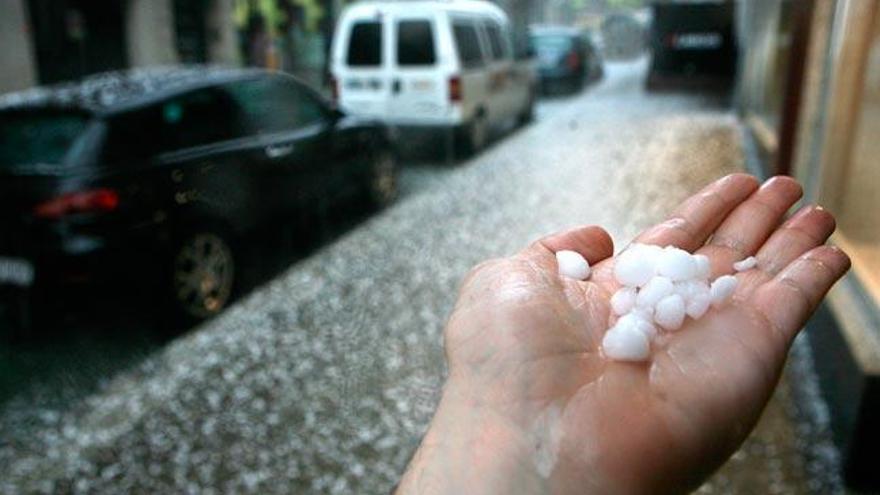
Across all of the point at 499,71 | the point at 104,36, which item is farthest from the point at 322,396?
the point at 104,36

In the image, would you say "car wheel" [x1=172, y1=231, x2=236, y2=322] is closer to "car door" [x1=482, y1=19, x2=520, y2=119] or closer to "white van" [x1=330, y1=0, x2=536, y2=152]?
"white van" [x1=330, y1=0, x2=536, y2=152]

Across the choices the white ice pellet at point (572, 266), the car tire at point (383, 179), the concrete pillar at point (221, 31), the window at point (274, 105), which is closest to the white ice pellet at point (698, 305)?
the white ice pellet at point (572, 266)

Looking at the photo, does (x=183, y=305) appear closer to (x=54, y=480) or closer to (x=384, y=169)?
(x=54, y=480)

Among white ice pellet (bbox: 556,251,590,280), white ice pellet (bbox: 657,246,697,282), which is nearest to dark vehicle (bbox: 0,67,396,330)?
white ice pellet (bbox: 556,251,590,280)

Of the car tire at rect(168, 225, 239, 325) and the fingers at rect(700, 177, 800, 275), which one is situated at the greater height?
the fingers at rect(700, 177, 800, 275)

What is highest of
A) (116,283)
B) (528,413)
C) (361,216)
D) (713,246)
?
(713,246)

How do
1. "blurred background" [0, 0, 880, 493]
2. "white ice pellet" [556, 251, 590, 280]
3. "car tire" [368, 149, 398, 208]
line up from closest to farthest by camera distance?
"white ice pellet" [556, 251, 590, 280] → "blurred background" [0, 0, 880, 493] → "car tire" [368, 149, 398, 208]

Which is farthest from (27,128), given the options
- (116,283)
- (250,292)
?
(250,292)

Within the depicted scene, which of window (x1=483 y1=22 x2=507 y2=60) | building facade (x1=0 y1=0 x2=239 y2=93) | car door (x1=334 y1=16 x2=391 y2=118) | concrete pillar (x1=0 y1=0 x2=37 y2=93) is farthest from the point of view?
window (x1=483 y1=22 x2=507 y2=60)
